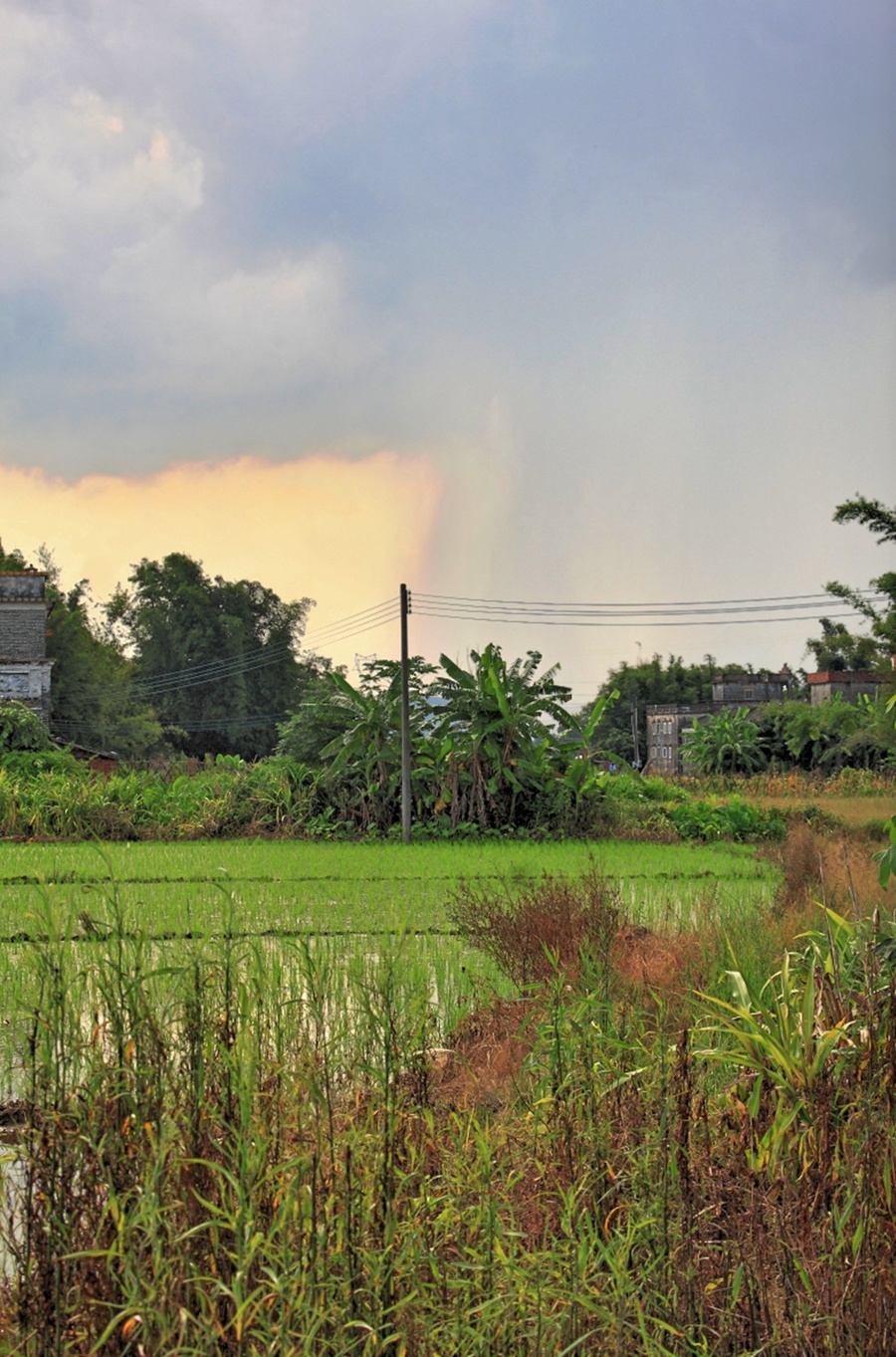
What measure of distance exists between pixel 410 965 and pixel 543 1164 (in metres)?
2.90

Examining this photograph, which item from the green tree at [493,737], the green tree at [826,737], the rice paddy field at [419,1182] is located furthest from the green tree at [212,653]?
the rice paddy field at [419,1182]

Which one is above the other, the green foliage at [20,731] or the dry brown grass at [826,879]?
the green foliage at [20,731]

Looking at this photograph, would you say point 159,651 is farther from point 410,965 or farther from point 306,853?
point 410,965

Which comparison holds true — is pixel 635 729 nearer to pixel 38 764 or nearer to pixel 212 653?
pixel 212 653

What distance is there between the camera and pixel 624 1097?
367 cm

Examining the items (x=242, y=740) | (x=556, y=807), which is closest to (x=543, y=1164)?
(x=556, y=807)

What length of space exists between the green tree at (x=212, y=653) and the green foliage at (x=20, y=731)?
97.8ft

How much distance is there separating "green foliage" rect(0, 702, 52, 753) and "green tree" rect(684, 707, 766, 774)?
25724mm

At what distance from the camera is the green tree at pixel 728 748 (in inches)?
1705

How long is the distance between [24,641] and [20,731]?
12.2 meters

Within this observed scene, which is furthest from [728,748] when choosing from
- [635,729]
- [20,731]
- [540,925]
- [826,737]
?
[540,925]

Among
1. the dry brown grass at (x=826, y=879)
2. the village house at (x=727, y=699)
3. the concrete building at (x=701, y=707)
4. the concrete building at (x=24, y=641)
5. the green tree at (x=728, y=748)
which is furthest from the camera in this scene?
the concrete building at (x=701, y=707)

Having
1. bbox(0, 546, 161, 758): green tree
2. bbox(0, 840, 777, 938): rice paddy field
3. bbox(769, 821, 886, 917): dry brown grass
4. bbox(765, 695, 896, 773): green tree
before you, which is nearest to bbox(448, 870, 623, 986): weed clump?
bbox(0, 840, 777, 938): rice paddy field

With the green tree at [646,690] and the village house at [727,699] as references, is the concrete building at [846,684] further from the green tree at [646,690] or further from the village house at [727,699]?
the green tree at [646,690]
